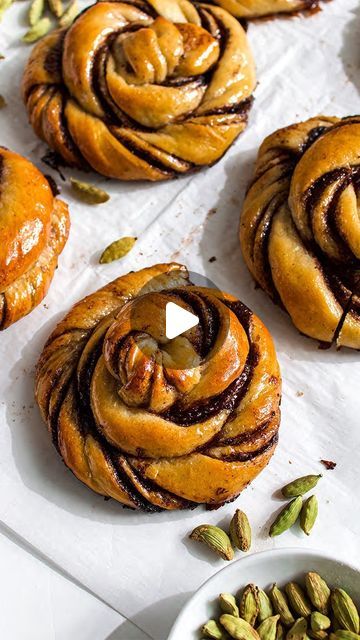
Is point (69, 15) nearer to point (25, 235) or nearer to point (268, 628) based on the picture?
point (25, 235)

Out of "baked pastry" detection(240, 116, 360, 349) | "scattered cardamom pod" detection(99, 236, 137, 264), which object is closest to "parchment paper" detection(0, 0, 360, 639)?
"scattered cardamom pod" detection(99, 236, 137, 264)

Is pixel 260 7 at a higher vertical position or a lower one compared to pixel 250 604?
higher

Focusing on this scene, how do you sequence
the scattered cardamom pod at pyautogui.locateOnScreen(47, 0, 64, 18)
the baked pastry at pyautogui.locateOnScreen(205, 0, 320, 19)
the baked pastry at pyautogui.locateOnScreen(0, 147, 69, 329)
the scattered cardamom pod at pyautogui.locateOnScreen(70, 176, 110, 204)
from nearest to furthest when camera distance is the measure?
the baked pastry at pyautogui.locateOnScreen(0, 147, 69, 329)
the scattered cardamom pod at pyautogui.locateOnScreen(70, 176, 110, 204)
the baked pastry at pyautogui.locateOnScreen(205, 0, 320, 19)
the scattered cardamom pod at pyautogui.locateOnScreen(47, 0, 64, 18)

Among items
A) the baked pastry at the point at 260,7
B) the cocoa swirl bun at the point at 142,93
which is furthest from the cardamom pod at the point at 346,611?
the baked pastry at the point at 260,7

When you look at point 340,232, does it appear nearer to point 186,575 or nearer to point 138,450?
point 138,450

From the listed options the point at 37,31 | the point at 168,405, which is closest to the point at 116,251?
the point at 168,405

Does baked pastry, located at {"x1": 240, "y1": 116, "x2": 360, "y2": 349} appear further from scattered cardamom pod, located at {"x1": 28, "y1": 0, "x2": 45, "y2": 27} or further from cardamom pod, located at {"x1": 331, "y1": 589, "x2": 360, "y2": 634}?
scattered cardamom pod, located at {"x1": 28, "y1": 0, "x2": 45, "y2": 27}

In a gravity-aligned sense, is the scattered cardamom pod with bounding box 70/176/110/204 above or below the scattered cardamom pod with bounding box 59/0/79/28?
below
